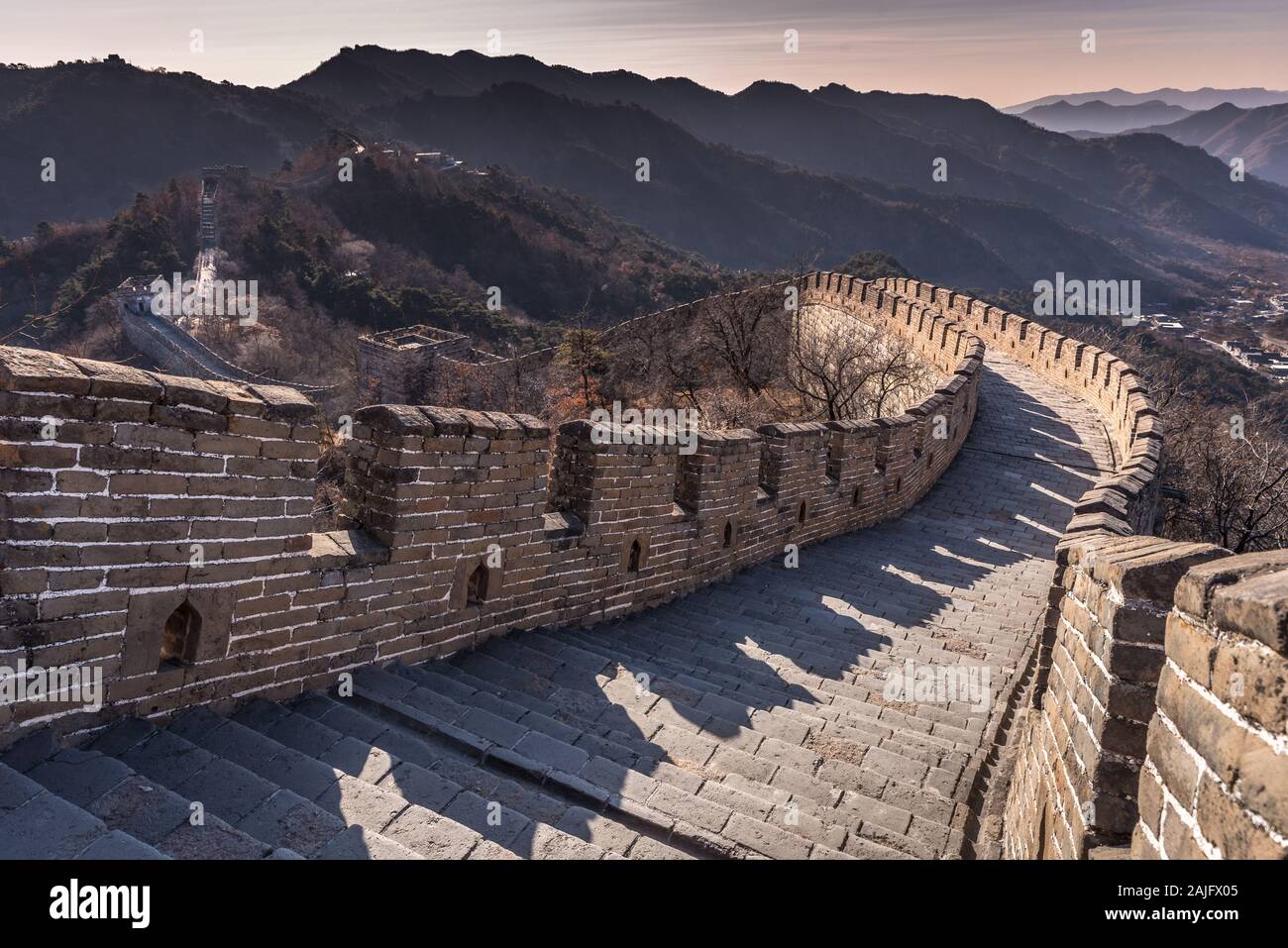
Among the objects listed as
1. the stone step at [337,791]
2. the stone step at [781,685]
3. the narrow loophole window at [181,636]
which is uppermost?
the narrow loophole window at [181,636]

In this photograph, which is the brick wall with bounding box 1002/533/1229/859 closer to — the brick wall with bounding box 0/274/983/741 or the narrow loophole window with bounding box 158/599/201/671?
the brick wall with bounding box 0/274/983/741

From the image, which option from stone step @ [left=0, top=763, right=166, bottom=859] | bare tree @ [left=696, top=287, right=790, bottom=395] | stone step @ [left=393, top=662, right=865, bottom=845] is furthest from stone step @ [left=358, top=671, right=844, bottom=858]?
bare tree @ [left=696, top=287, right=790, bottom=395]

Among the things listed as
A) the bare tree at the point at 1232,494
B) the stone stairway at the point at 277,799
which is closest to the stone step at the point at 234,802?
the stone stairway at the point at 277,799

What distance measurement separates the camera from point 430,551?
4.43 meters

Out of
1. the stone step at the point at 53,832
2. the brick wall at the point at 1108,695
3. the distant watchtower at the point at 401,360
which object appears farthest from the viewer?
the distant watchtower at the point at 401,360

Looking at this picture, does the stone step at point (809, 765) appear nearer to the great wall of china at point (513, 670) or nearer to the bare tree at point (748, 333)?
the great wall of china at point (513, 670)

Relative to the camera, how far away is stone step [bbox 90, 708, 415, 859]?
8.08 ft

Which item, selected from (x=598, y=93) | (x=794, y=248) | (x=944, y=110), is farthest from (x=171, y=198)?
(x=944, y=110)

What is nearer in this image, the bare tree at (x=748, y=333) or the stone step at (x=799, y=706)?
the stone step at (x=799, y=706)

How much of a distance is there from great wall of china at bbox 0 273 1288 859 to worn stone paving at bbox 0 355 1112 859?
0.02 meters

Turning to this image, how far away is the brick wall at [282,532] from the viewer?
9.39 ft

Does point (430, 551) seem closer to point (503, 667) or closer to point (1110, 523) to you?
point (503, 667)

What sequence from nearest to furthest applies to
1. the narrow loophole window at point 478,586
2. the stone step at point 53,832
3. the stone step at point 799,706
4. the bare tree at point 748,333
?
the stone step at point 53,832, the stone step at point 799,706, the narrow loophole window at point 478,586, the bare tree at point 748,333

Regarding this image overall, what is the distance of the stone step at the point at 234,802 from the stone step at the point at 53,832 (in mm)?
182
